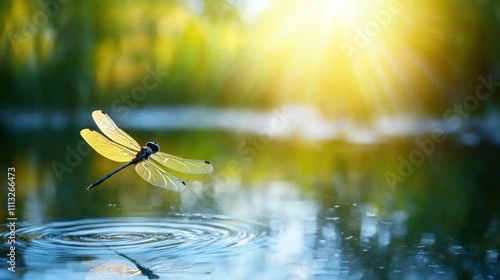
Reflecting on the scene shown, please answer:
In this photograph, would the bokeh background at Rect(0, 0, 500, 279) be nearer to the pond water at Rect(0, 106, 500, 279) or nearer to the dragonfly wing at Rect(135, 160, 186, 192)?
the pond water at Rect(0, 106, 500, 279)

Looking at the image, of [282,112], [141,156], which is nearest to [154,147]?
[141,156]

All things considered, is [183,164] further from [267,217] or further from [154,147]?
[267,217]

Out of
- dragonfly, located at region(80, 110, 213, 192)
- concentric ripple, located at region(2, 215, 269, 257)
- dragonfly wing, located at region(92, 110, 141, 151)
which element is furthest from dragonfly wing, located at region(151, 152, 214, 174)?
concentric ripple, located at region(2, 215, 269, 257)

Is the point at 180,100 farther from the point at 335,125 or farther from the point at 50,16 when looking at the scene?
the point at 335,125

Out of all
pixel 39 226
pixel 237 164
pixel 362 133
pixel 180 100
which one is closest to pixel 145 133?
pixel 362 133

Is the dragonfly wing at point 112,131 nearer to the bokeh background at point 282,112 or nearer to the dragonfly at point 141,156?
the dragonfly at point 141,156

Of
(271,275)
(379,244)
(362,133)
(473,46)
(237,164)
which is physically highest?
(473,46)
